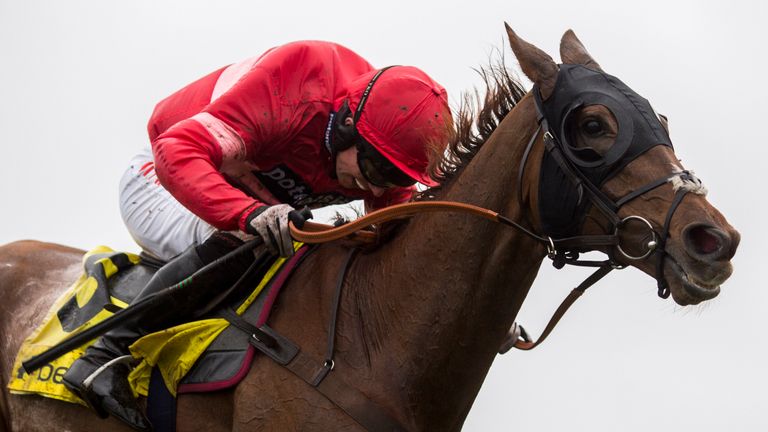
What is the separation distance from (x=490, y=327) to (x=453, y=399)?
0.33m

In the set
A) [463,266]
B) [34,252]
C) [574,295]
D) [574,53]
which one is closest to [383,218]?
[463,266]

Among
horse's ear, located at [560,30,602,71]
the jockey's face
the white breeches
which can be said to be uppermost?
horse's ear, located at [560,30,602,71]

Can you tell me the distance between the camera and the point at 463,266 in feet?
13.0

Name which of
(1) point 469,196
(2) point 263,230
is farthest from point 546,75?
(2) point 263,230

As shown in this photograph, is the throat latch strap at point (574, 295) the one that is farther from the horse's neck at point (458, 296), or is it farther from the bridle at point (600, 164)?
the horse's neck at point (458, 296)

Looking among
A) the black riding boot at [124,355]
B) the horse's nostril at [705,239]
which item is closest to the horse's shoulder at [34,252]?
the black riding boot at [124,355]

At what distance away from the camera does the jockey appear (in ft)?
13.7

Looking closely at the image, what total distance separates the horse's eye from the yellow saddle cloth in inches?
56.5

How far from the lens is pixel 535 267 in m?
3.98

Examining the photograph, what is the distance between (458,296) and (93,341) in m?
1.75

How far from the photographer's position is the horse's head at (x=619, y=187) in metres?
3.45

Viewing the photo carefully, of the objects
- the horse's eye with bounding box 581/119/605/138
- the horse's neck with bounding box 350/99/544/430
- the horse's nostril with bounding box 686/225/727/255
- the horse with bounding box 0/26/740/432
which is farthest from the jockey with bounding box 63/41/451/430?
the horse's nostril with bounding box 686/225/727/255

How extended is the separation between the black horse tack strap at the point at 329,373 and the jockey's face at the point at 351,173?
73 centimetres

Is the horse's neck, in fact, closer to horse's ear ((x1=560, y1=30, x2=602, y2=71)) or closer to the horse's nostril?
horse's ear ((x1=560, y1=30, x2=602, y2=71))
